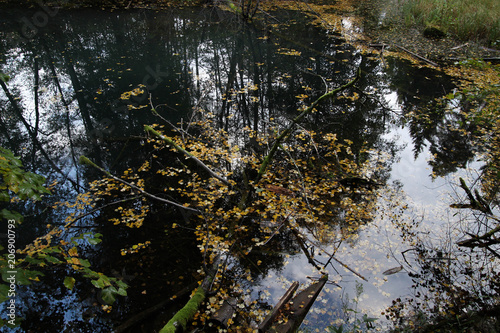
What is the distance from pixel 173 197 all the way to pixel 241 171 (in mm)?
1088

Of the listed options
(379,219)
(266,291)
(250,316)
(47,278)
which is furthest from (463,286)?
(47,278)

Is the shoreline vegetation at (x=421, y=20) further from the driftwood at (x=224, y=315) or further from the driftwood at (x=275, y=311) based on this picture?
the driftwood at (x=224, y=315)

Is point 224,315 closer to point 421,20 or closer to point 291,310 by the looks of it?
point 291,310

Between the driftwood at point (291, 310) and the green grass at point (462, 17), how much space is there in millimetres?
9401

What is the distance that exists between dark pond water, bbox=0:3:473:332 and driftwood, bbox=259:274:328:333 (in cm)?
12

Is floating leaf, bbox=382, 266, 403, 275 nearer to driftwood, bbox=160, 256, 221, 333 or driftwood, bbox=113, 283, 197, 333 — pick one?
driftwood, bbox=160, 256, 221, 333

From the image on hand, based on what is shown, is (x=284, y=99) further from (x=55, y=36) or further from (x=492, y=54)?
(x=55, y=36)

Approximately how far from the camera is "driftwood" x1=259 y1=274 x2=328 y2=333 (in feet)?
7.45

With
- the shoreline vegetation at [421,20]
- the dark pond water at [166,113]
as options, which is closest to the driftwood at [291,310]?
the dark pond water at [166,113]

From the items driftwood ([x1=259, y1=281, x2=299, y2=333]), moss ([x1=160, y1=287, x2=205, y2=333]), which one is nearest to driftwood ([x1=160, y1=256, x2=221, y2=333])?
moss ([x1=160, y1=287, x2=205, y2=333])

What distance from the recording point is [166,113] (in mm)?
5754

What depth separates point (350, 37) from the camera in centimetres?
989

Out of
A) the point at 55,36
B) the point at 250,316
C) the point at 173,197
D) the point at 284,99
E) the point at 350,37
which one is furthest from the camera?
the point at 350,37

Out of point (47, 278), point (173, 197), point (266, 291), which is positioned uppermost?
point (173, 197)
